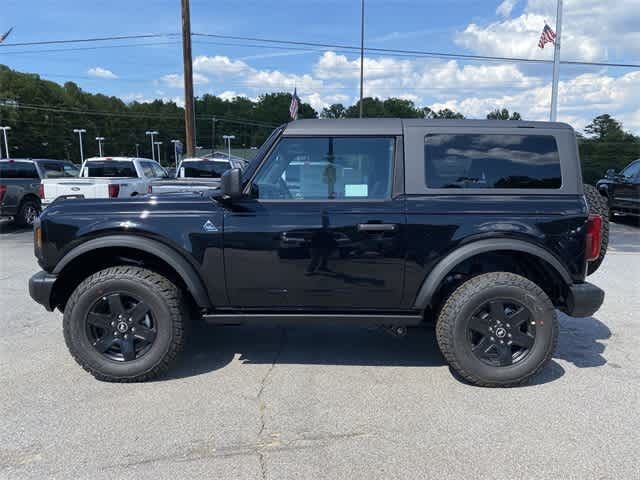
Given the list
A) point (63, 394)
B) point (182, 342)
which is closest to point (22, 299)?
point (63, 394)

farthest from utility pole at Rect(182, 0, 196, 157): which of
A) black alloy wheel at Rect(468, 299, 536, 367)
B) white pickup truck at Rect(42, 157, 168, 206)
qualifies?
black alloy wheel at Rect(468, 299, 536, 367)

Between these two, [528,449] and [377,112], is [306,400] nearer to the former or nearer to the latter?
[528,449]

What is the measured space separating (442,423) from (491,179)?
1.79m

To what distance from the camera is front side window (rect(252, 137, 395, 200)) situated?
3672mm

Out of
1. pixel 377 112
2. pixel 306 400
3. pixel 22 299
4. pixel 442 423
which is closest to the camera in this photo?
pixel 442 423

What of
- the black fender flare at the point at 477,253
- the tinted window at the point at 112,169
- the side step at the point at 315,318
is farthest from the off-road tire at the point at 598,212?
the tinted window at the point at 112,169

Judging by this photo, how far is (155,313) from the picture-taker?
3.65 m

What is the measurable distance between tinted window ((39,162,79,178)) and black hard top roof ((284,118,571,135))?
38.3ft

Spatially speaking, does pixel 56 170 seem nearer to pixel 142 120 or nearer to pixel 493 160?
pixel 493 160

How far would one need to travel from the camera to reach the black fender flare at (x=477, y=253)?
3.51 m

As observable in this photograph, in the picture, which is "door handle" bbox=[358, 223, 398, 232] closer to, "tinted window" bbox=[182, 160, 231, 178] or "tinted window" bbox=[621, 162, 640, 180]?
"tinted window" bbox=[182, 160, 231, 178]

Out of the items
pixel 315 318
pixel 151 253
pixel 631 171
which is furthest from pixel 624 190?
pixel 151 253

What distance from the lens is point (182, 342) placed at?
372 cm

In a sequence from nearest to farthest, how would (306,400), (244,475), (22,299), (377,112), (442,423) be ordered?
1. (244,475)
2. (442,423)
3. (306,400)
4. (22,299)
5. (377,112)
